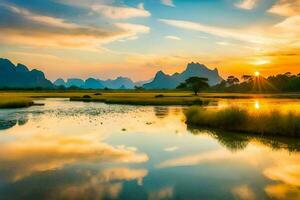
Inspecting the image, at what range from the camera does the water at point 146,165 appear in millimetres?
13047

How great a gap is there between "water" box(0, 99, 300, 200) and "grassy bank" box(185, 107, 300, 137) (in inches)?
87.4

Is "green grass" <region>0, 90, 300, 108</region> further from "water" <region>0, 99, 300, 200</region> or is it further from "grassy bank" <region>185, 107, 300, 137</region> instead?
"water" <region>0, 99, 300, 200</region>

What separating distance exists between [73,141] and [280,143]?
1497cm

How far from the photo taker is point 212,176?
15516mm

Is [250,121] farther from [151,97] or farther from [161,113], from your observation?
[151,97]

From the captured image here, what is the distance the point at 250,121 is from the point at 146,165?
16475mm

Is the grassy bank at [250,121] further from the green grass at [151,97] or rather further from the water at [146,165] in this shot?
the green grass at [151,97]

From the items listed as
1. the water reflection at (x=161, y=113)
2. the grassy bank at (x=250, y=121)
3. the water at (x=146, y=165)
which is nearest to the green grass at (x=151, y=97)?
the water reflection at (x=161, y=113)

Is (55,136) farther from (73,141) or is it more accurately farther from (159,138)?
(159,138)

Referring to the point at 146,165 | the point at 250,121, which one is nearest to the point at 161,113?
the point at 250,121

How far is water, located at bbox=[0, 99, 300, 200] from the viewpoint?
1305cm

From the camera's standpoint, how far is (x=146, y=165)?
1762 centimetres

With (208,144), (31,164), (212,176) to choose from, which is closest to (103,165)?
(31,164)

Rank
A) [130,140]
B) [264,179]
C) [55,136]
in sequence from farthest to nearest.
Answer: [55,136] < [130,140] < [264,179]
